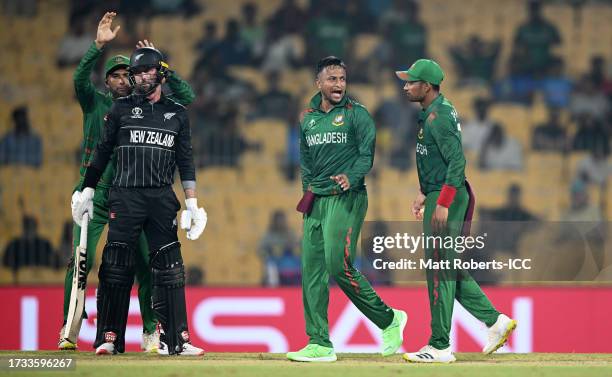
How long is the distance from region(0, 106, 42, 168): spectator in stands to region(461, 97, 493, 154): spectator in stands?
4806 mm

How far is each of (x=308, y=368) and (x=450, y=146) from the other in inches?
61.3

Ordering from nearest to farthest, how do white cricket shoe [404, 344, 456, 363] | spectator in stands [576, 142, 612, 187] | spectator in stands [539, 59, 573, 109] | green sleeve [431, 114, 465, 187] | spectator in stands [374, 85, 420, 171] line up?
green sleeve [431, 114, 465, 187]
white cricket shoe [404, 344, 456, 363]
spectator in stands [576, 142, 612, 187]
spectator in stands [374, 85, 420, 171]
spectator in stands [539, 59, 573, 109]

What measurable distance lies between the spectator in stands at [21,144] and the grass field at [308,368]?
603 centimetres

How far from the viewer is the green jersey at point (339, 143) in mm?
7402

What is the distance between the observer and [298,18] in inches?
565

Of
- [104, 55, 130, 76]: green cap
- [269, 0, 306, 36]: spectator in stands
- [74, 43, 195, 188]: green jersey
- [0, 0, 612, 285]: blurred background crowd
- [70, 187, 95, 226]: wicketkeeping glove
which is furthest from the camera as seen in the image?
[269, 0, 306, 36]: spectator in stands

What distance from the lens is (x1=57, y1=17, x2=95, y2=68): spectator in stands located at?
14117 mm

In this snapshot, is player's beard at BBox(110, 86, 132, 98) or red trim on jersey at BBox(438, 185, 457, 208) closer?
red trim on jersey at BBox(438, 185, 457, 208)

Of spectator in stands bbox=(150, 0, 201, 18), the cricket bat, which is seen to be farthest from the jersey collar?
spectator in stands bbox=(150, 0, 201, 18)

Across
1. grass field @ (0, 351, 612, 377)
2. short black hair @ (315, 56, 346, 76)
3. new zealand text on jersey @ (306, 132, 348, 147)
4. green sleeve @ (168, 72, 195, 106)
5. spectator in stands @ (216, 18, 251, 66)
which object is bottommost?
grass field @ (0, 351, 612, 377)

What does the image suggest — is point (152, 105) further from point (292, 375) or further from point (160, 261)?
point (292, 375)

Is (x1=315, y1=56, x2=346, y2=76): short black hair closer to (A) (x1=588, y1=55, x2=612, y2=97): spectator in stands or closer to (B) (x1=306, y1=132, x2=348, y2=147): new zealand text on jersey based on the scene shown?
(B) (x1=306, y1=132, x2=348, y2=147): new zealand text on jersey

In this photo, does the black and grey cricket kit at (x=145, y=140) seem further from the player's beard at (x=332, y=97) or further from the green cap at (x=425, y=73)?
the green cap at (x=425, y=73)

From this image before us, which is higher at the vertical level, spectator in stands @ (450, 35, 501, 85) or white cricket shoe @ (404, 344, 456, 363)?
spectator in stands @ (450, 35, 501, 85)
